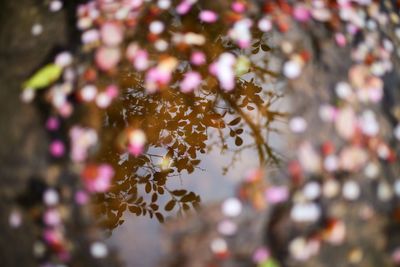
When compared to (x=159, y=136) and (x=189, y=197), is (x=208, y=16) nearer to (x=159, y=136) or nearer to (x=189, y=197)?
(x=189, y=197)

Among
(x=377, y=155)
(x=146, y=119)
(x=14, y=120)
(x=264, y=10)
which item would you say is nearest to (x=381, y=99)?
(x=377, y=155)

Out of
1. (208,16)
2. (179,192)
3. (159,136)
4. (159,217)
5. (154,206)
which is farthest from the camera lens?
(159,136)

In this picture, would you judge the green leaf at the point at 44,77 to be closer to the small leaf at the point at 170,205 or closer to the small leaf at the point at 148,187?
the small leaf at the point at 170,205

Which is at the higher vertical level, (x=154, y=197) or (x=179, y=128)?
(x=179, y=128)

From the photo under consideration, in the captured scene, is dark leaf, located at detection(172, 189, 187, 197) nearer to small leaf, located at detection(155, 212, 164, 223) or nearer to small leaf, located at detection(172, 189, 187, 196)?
small leaf, located at detection(172, 189, 187, 196)

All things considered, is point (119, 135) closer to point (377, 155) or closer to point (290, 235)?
point (290, 235)

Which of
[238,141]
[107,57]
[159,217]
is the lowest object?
[107,57]

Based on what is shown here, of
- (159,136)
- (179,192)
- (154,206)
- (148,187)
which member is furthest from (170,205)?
(159,136)

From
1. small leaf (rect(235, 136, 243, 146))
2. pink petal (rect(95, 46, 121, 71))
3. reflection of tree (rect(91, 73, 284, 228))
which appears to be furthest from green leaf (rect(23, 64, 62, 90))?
small leaf (rect(235, 136, 243, 146))
